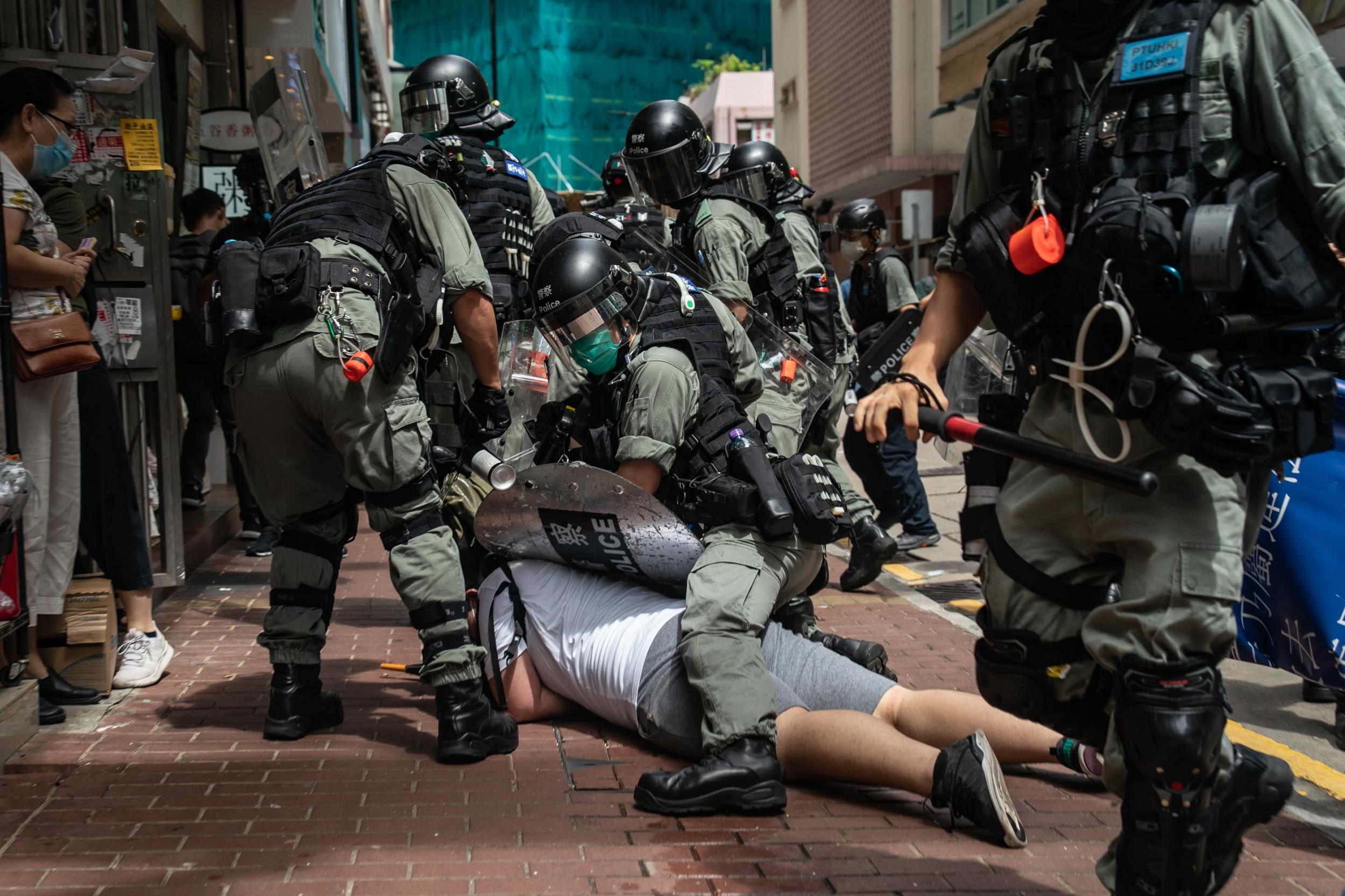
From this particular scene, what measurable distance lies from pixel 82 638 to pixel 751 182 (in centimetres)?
432

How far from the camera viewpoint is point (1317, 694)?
14.5ft

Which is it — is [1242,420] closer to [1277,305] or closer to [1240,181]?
[1277,305]

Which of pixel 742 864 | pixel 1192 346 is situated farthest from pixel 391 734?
pixel 1192 346

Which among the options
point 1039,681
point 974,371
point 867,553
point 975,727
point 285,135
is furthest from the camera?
point 867,553

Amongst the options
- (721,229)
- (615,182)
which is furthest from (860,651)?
(615,182)

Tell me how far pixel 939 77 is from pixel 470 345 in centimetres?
2059

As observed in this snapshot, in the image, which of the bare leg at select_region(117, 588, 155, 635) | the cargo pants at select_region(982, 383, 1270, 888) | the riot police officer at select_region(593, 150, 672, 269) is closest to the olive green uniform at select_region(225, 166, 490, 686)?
the bare leg at select_region(117, 588, 155, 635)

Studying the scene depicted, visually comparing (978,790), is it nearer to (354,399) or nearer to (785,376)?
(354,399)

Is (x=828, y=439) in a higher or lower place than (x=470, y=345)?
lower

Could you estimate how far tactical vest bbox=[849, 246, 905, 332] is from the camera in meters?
7.82

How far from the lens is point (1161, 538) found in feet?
7.67

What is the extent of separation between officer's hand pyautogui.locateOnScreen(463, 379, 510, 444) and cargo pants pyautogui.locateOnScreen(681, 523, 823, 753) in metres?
1.07

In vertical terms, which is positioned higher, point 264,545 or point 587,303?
point 587,303

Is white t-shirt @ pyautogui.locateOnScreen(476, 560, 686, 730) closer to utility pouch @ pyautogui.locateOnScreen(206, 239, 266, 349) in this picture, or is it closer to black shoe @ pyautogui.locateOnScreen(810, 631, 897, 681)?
black shoe @ pyautogui.locateOnScreen(810, 631, 897, 681)
